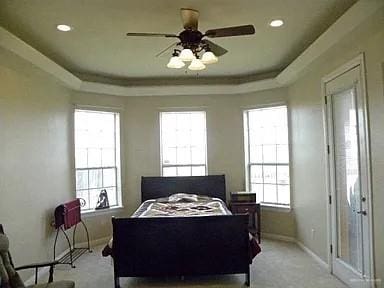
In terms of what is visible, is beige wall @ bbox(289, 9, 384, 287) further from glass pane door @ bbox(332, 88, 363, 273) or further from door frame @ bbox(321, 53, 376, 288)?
glass pane door @ bbox(332, 88, 363, 273)

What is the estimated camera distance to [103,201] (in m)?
6.59

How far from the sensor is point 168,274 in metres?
4.32

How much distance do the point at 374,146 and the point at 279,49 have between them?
7.00 feet

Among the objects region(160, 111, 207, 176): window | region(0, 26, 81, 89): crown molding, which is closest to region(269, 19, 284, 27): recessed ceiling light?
region(0, 26, 81, 89): crown molding

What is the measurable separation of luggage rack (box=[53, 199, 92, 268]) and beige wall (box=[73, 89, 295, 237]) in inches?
45.4

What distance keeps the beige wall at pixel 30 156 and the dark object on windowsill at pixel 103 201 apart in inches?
33.1

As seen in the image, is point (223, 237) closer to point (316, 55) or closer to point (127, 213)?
point (316, 55)

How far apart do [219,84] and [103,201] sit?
2888 millimetres

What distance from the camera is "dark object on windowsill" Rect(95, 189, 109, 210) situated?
654 centimetres

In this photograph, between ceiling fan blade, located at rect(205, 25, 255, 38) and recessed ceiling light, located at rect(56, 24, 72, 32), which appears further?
recessed ceiling light, located at rect(56, 24, 72, 32)

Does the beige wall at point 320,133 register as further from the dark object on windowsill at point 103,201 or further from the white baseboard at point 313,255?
the dark object on windowsill at point 103,201

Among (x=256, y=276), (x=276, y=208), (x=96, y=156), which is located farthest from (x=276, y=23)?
(x=96, y=156)

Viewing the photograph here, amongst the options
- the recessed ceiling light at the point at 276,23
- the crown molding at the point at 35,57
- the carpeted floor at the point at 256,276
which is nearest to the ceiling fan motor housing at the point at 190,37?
the recessed ceiling light at the point at 276,23

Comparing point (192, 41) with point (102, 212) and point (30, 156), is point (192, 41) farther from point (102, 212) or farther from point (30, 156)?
point (102, 212)
